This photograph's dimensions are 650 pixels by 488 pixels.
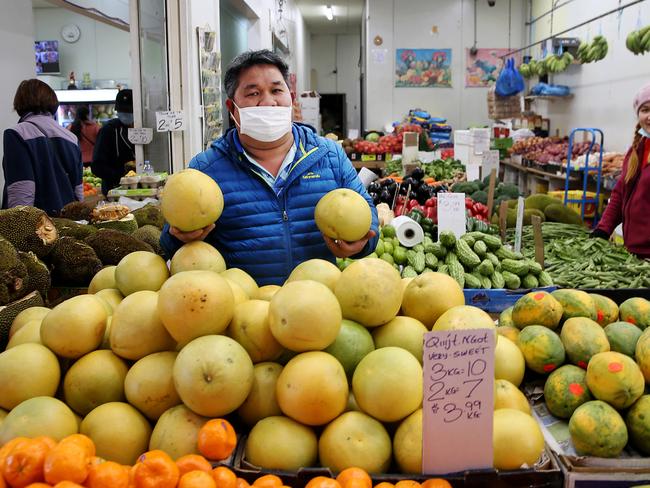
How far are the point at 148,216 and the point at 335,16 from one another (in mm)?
15513

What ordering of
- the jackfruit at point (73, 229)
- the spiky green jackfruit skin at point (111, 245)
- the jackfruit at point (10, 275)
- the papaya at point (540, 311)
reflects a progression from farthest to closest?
the jackfruit at point (73, 229)
the spiky green jackfruit skin at point (111, 245)
the jackfruit at point (10, 275)
the papaya at point (540, 311)

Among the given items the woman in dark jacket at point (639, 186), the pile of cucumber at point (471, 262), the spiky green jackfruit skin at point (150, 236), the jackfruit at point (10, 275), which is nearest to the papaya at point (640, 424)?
the pile of cucumber at point (471, 262)

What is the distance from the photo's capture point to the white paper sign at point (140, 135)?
5445mm

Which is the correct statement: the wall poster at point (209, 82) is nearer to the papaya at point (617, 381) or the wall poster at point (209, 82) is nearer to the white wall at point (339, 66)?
the papaya at point (617, 381)

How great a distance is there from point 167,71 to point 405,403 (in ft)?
15.3

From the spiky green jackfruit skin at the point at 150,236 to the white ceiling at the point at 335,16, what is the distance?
43.1 ft

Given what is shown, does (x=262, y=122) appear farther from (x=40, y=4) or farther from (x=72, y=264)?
(x=40, y=4)

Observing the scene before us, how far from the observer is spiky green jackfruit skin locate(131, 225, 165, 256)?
342 cm

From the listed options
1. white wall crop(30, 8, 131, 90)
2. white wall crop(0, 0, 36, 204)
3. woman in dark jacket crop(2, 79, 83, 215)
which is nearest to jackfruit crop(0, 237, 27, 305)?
woman in dark jacket crop(2, 79, 83, 215)

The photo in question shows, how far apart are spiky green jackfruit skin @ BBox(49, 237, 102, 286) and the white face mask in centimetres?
91

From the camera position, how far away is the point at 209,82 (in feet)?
19.4

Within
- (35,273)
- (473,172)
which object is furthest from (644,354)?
(473,172)

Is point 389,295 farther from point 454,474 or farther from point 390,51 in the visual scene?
point 390,51

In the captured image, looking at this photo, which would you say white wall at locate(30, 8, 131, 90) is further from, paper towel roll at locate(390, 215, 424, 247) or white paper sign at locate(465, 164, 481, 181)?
paper towel roll at locate(390, 215, 424, 247)
